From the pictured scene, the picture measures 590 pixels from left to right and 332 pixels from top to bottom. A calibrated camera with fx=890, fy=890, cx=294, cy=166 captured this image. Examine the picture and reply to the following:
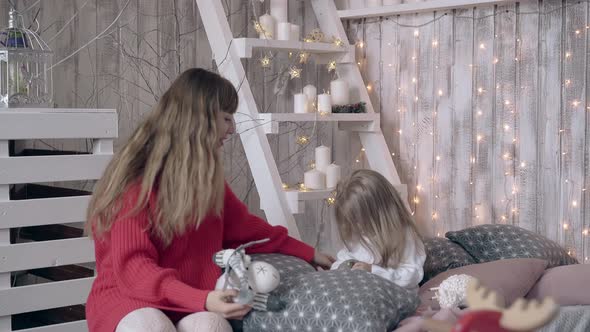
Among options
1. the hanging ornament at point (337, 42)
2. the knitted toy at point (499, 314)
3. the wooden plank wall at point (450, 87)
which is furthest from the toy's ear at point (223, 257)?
the hanging ornament at point (337, 42)

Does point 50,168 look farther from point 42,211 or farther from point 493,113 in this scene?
point 493,113

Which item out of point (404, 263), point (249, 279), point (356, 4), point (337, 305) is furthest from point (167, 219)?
point (356, 4)

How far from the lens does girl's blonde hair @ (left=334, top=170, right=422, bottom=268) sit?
2502 mm

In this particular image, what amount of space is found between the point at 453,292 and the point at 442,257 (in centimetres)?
44

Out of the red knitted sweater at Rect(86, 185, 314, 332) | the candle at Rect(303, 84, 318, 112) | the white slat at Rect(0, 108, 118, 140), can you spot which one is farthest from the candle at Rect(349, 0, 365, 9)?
the red knitted sweater at Rect(86, 185, 314, 332)

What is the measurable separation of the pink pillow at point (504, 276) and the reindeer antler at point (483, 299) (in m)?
1.18

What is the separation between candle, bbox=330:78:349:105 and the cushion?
52.2 inches

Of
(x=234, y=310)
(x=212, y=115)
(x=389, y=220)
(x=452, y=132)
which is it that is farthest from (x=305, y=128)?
(x=234, y=310)

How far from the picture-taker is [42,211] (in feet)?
8.56

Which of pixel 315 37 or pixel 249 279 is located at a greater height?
pixel 315 37

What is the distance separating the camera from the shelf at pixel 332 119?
10.1 feet

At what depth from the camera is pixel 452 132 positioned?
3.36 metres

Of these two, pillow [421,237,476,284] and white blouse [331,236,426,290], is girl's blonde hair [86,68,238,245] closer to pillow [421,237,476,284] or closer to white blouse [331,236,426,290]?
white blouse [331,236,426,290]

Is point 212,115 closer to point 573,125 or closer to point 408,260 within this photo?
point 408,260
